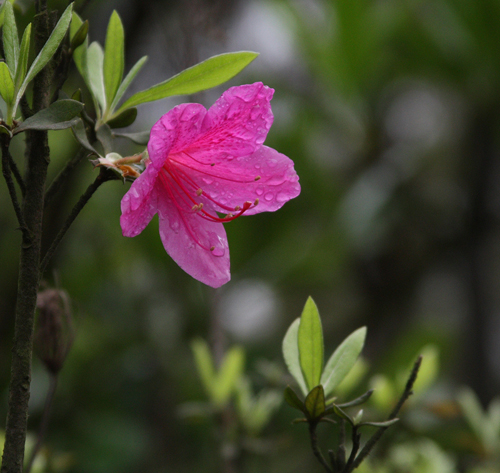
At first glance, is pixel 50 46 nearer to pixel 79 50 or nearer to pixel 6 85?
pixel 6 85

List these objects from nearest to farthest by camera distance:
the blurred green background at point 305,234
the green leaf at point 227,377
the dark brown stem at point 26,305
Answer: the dark brown stem at point 26,305
the green leaf at point 227,377
the blurred green background at point 305,234

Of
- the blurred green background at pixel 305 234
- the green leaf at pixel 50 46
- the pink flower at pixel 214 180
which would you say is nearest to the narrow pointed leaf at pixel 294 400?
the pink flower at pixel 214 180

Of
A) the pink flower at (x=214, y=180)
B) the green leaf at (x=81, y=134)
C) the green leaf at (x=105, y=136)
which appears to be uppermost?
the green leaf at (x=81, y=134)

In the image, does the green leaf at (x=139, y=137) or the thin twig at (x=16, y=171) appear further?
the green leaf at (x=139, y=137)

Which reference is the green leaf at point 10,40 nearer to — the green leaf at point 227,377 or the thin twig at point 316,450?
the thin twig at point 316,450

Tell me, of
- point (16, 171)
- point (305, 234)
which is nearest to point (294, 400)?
point (16, 171)

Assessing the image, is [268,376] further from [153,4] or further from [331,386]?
[153,4]

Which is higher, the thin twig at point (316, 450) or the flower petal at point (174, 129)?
the flower petal at point (174, 129)
